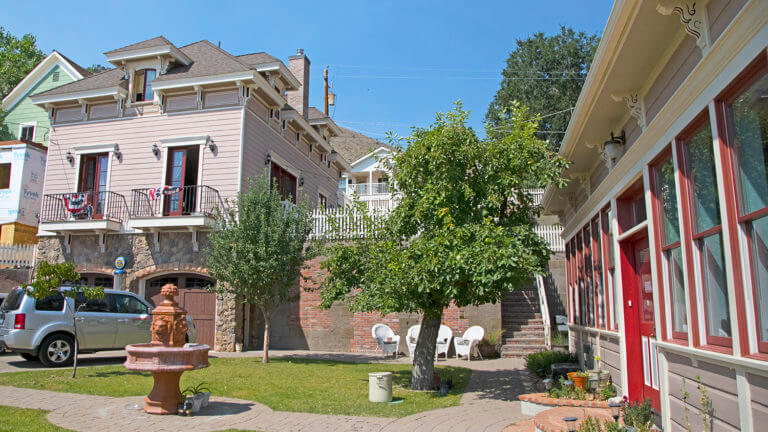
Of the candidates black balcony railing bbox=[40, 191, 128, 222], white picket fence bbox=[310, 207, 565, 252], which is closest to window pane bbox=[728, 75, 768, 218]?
white picket fence bbox=[310, 207, 565, 252]

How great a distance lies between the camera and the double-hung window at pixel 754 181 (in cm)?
333

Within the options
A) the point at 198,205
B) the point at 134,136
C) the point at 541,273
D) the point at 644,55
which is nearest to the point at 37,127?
the point at 134,136

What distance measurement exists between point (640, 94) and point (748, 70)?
8.01 feet

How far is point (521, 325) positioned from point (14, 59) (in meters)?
32.8

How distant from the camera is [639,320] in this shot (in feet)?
22.0

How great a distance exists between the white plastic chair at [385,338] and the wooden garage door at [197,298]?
196 inches

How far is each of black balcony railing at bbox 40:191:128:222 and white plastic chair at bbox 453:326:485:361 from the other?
11155 millimetres

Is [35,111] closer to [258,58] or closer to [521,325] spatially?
[258,58]

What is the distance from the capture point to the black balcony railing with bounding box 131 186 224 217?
53.1 feet

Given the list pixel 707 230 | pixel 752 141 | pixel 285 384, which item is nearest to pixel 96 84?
pixel 285 384

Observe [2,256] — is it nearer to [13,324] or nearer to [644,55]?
[13,324]

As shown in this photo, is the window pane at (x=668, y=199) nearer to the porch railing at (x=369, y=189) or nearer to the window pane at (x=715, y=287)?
the window pane at (x=715, y=287)

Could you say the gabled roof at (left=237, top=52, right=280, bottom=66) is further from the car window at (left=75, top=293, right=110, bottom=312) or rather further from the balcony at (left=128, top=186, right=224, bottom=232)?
the car window at (left=75, top=293, right=110, bottom=312)

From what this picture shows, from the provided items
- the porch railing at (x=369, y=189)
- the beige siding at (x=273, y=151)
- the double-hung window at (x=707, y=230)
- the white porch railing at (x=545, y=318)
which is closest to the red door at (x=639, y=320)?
the double-hung window at (x=707, y=230)
